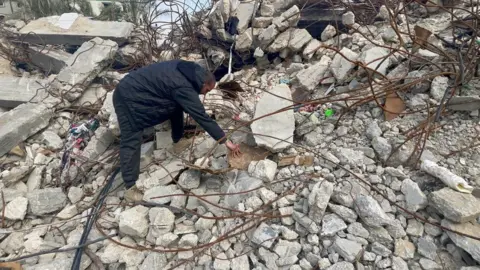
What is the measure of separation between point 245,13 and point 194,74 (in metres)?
3.07

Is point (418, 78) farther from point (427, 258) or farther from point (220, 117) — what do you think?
point (220, 117)

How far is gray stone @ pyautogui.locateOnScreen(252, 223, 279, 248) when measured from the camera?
8.87 ft

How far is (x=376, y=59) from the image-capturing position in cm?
393

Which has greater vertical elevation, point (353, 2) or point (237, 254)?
point (353, 2)

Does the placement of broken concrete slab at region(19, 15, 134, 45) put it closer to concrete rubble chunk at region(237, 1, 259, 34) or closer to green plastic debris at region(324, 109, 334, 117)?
concrete rubble chunk at region(237, 1, 259, 34)

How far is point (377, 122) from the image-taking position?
3465 mm

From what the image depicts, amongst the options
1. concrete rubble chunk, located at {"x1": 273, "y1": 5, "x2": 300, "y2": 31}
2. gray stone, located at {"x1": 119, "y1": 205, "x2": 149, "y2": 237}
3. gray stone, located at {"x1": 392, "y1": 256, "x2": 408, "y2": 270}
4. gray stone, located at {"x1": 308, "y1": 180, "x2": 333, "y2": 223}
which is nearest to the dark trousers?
gray stone, located at {"x1": 119, "y1": 205, "x2": 149, "y2": 237}

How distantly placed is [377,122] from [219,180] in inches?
68.7

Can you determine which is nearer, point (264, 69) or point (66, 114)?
point (66, 114)

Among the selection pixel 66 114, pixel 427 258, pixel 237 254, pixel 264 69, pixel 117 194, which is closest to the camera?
pixel 427 258

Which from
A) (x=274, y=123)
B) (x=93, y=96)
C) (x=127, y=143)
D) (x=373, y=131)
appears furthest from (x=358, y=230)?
(x=93, y=96)

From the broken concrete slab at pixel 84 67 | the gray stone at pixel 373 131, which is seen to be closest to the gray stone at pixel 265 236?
the gray stone at pixel 373 131

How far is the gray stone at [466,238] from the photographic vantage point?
2.30 metres

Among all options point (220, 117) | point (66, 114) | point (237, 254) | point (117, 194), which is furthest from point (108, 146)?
point (237, 254)
